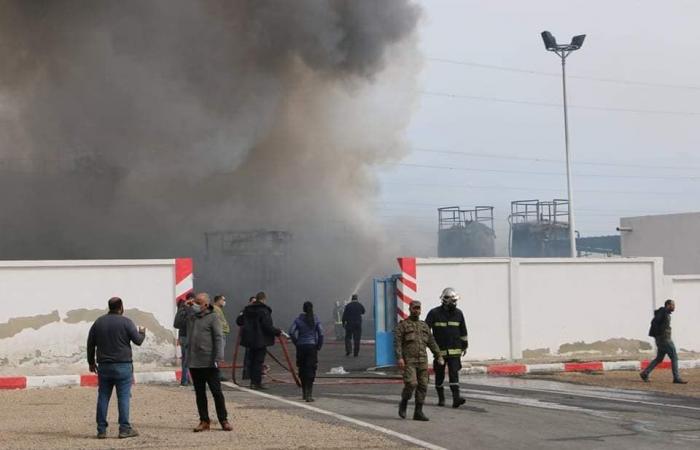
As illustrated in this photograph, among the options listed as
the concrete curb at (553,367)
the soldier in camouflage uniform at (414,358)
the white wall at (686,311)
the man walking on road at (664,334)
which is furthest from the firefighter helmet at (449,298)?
the white wall at (686,311)

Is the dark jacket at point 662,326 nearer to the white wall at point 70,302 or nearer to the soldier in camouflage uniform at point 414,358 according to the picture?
the soldier in camouflage uniform at point 414,358

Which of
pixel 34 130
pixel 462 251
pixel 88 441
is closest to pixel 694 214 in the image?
pixel 462 251

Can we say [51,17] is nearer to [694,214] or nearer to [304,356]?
[304,356]

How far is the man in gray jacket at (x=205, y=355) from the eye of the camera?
35.4 ft

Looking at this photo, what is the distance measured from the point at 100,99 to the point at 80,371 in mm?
13211

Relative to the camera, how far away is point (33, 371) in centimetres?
1741

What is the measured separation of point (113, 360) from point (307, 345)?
394 cm

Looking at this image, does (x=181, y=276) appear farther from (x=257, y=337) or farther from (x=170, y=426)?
(x=170, y=426)

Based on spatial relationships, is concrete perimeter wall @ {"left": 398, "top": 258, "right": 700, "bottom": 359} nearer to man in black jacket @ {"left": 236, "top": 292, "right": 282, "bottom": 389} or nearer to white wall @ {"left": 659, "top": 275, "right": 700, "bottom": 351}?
white wall @ {"left": 659, "top": 275, "right": 700, "bottom": 351}

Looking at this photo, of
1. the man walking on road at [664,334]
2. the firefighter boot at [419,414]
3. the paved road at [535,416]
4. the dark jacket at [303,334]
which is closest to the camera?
the paved road at [535,416]

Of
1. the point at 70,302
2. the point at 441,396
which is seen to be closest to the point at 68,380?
the point at 70,302

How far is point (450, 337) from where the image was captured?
1334 cm

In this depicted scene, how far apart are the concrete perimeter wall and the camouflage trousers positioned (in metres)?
7.45

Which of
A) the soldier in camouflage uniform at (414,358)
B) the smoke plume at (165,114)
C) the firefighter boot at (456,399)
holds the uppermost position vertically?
the smoke plume at (165,114)
